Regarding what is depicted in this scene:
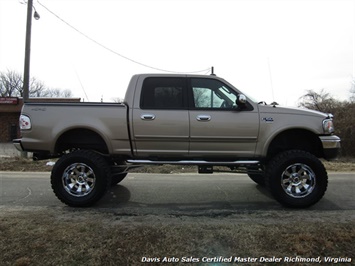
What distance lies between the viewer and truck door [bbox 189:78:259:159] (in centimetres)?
536

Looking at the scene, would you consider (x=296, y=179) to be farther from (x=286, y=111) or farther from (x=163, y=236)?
(x=163, y=236)

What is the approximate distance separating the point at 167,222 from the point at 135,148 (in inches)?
63.8

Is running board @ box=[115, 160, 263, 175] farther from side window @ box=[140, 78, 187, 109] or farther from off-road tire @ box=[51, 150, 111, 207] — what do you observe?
side window @ box=[140, 78, 187, 109]

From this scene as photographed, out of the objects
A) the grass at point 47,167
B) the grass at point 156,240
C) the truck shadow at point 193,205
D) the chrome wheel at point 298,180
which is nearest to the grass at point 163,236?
the grass at point 156,240

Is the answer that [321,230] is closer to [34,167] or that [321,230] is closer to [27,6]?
[34,167]

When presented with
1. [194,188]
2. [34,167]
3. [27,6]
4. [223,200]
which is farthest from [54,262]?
[27,6]

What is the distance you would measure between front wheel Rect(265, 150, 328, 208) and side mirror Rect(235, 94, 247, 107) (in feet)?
3.58

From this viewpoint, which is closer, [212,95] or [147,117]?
[147,117]

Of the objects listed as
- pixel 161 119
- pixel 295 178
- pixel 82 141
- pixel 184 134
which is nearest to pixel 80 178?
pixel 82 141

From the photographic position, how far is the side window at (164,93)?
550 cm

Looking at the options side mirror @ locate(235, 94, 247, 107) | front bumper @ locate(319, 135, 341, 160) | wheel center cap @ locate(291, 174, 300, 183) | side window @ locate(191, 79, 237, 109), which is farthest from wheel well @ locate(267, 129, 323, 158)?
side window @ locate(191, 79, 237, 109)

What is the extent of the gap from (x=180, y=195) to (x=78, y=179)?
79.7 inches

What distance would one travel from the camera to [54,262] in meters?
3.11

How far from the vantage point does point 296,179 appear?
17.3 ft
